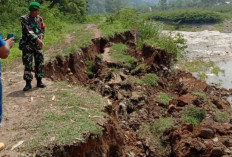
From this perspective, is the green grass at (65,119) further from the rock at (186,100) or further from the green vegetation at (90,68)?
the green vegetation at (90,68)

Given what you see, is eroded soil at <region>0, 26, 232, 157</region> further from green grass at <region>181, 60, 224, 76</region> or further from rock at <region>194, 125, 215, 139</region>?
green grass at <region>181, 60, 224, 76</region>

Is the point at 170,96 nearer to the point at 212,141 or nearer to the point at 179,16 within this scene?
the point at 212,141

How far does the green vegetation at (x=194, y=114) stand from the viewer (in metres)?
9.03

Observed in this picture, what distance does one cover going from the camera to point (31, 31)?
707 centimetres

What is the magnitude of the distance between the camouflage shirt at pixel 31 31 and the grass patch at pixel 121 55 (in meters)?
5.90

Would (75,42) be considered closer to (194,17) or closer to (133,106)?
(133,106)

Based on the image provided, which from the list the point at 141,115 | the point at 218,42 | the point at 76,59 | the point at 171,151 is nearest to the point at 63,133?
the point at 171,151

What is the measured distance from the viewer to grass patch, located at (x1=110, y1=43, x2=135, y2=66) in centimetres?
1305

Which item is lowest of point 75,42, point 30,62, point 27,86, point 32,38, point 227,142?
point 227,142

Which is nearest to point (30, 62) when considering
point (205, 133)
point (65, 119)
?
point (65, 119)

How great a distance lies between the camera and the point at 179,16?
6656 centimetres

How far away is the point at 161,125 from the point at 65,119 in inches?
141

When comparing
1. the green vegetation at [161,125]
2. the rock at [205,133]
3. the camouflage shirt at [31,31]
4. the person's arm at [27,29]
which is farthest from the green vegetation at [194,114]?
the person's arm at [27,29]

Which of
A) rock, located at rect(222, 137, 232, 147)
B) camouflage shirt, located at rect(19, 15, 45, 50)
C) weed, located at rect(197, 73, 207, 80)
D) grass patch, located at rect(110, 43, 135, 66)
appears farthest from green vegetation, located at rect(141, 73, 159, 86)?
weed, located at rect(197, 73, 207, 80)
